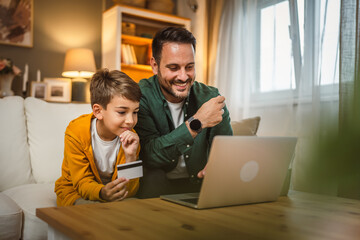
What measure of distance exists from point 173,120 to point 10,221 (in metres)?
0.78

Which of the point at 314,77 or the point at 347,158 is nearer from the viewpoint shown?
the point at 347,158

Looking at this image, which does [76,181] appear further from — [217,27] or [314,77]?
[217,27]

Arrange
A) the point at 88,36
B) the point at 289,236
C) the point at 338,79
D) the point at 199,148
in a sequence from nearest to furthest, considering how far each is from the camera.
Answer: the point at 289,236 → the point at 199,148 → the point at 338,79 → the point at 88,36

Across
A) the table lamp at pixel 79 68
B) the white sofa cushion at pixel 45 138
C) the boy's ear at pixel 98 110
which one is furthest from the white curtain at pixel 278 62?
the white sofa cushion at pixel 45 138

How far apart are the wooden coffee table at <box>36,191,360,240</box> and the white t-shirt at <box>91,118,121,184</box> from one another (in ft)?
1.29

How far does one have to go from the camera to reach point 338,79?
234cm

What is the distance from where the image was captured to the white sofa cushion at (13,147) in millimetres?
1720

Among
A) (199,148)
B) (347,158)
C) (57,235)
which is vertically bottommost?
(57,235)

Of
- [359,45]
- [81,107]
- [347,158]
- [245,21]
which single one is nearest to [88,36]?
[245,21]

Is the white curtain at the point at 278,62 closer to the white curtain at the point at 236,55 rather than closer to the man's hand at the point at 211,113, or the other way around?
the white curtain at the point at 236,55

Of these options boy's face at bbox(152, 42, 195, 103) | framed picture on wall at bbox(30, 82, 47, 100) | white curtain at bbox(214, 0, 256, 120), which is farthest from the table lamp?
boy's face at bbox(152, 42, 195, 103)

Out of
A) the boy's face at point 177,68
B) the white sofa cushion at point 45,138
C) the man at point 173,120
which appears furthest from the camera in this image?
the white sofa cushion at point 45,138

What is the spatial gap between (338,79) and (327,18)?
0.42 meters

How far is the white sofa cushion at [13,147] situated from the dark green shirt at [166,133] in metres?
0.67
